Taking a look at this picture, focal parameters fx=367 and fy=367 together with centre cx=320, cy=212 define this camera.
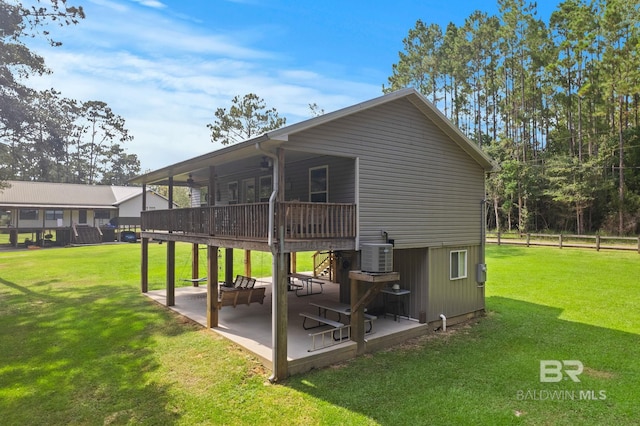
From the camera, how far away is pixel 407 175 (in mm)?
9883

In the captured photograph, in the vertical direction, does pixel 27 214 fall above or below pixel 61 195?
below

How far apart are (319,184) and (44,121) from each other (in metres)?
39.1

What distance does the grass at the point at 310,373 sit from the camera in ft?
19.9

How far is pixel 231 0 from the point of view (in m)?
12.8

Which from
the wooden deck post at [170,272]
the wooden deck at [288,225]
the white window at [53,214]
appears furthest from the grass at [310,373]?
the white window at [53,214]

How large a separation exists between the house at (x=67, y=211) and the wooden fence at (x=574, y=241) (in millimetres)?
36084

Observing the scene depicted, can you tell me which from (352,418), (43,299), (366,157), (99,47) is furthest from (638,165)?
(43,299)

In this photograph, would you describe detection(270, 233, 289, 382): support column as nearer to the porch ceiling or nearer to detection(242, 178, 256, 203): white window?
the porch ceiling

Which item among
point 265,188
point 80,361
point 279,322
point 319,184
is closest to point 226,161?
point 319,184

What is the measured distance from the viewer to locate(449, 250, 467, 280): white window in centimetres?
1116

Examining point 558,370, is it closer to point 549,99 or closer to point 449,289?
point 449,289

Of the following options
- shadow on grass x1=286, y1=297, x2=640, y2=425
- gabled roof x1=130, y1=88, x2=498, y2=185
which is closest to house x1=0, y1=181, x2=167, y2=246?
gabled roof x1=130, y1=88, x2=498, y2=185

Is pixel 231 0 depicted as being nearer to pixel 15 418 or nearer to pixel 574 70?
pixel 15 418

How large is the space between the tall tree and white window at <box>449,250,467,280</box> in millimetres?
34346
